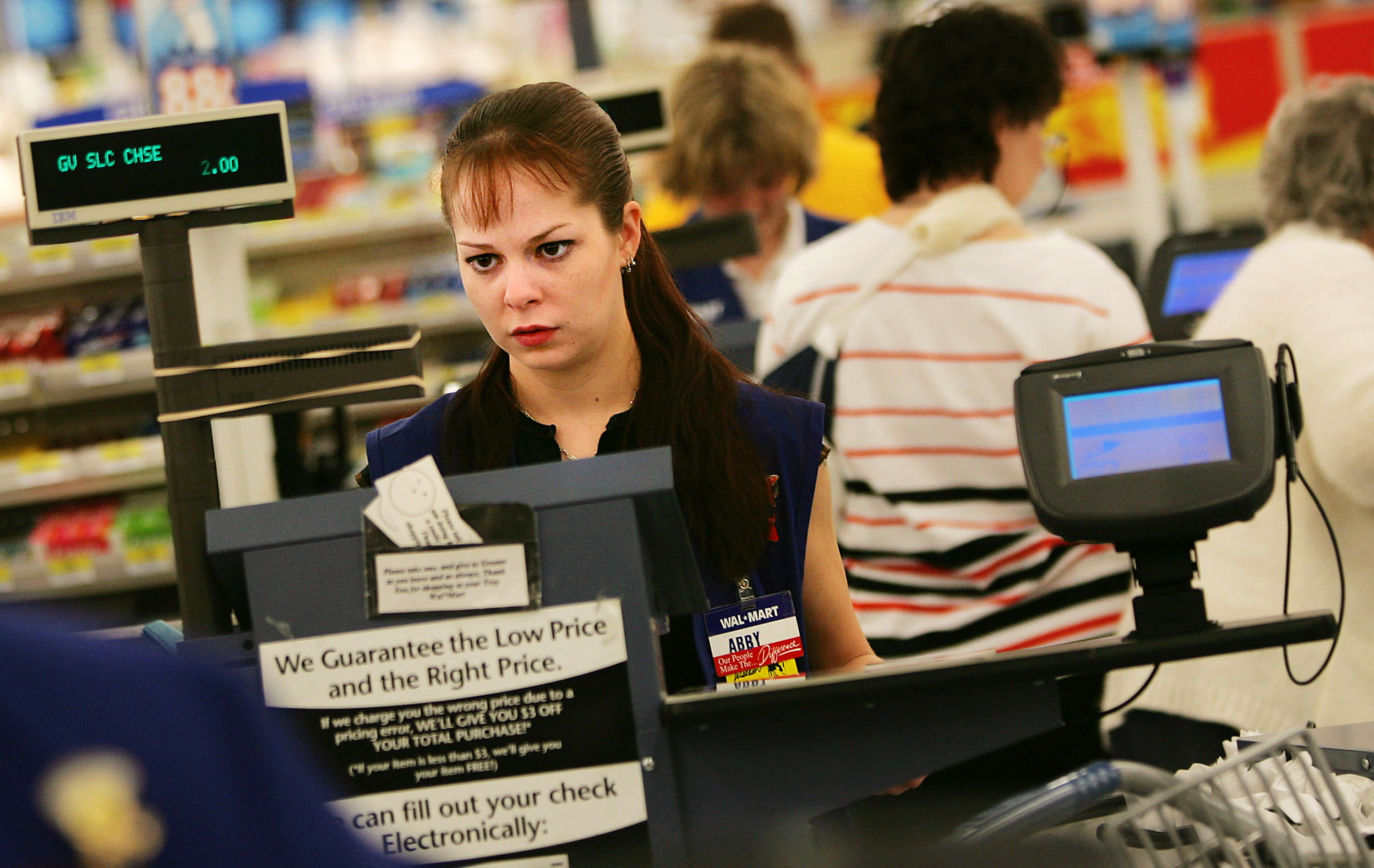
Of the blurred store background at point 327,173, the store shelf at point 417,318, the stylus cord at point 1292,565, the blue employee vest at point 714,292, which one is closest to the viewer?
the stylus cord at point 1292,565

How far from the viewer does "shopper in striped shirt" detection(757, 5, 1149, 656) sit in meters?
2.09

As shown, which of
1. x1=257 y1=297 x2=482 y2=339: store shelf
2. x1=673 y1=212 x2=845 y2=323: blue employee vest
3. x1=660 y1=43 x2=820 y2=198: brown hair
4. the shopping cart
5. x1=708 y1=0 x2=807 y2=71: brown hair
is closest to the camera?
the shopping cart

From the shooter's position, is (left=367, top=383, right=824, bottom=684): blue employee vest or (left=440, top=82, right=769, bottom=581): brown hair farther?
(left=367, top=383, right=824, bottom=684): blue employee vest

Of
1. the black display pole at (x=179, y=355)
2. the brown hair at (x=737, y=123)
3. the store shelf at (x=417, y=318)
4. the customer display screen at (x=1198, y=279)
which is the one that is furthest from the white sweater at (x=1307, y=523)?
the store shelf at (x=417, y=318)

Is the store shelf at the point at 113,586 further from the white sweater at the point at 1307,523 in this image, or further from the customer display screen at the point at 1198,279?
the white sweater at the point at 1307,523

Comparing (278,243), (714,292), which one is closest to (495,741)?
(714,292)

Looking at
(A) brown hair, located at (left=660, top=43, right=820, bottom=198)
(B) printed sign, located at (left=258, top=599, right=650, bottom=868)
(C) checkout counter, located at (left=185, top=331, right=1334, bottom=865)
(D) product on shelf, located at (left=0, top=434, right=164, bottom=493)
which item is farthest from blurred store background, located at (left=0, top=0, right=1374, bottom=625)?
(B) printed sign, located at (left=258, top=599, right=650, bottom=868)

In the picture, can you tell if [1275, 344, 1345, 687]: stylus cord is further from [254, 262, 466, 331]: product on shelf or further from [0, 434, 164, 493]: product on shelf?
[0, 434, 164, 493]: product on shelf

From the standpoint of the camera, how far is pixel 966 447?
210 cm

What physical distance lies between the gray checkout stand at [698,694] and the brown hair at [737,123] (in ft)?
6.80

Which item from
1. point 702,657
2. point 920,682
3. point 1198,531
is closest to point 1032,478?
point 1198,531

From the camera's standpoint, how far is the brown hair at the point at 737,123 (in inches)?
122

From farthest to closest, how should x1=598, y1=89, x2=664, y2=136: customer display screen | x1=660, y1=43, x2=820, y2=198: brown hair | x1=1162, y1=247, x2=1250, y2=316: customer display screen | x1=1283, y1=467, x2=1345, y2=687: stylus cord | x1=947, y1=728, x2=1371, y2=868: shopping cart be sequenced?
x1=660, y1=43, x2=820, y2=198: brown hair → x1=1162, y1=247, x2=1250, y2=316: customer display screen → x1=598, y1=89, x2=664, y2=136: customer display screen → x1=1283, y1=467, x2=1345, y2=687: stylus cord → x1=947, y1=728, x2=1371, y2=868: shopping cart

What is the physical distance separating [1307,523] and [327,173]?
16.4ft
